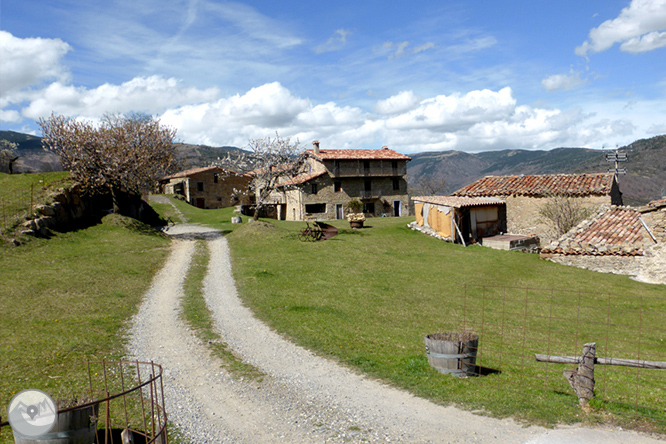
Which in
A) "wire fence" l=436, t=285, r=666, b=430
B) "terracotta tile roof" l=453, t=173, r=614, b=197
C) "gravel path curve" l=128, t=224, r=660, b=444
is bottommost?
"wire fence" l=436, t=285, r=666, b=430

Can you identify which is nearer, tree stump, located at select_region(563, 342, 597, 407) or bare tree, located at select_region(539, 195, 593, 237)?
tree stump, located at select_region(563, 342, 597, 407)

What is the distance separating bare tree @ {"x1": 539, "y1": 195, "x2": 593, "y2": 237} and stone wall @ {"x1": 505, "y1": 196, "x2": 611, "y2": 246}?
0.41 meters

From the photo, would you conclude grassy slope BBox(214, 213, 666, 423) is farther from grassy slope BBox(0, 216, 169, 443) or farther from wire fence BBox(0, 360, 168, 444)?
grassy slope BBox(0, 216, 169, 443)

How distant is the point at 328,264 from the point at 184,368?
589 inches

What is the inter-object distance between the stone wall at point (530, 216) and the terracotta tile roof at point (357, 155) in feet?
76.2

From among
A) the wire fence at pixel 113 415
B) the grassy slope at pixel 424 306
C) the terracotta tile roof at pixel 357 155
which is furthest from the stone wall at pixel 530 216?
the wire fence at pixel 113 415

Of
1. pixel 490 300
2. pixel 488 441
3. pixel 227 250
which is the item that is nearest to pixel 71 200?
pixel 227 250

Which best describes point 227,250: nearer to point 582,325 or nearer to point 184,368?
point 184,368

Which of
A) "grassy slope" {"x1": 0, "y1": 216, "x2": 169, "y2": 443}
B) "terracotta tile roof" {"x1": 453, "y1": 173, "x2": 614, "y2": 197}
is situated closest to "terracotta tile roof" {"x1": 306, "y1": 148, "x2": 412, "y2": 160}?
"terracotta tile roof" {"x1": 453, "y1": 173, "x2": 614, "y2": 197}

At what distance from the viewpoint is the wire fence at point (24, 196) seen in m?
27.3

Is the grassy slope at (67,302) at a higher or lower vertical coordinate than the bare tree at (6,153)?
lower

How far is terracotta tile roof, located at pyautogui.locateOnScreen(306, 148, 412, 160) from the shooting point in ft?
196

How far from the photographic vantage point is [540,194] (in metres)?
39.6

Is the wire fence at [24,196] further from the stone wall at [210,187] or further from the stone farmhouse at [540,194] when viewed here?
the stone wall at [210,187]
